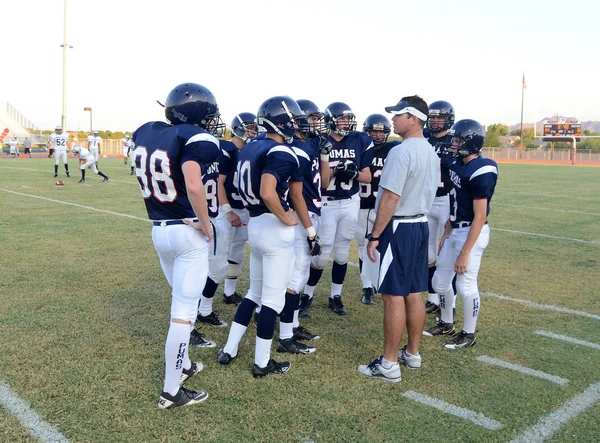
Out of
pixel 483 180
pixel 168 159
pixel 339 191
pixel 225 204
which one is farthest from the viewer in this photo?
pixel 339 191

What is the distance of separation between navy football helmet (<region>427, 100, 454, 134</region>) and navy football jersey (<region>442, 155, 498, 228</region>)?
117cm

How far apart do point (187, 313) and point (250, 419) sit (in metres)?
0.81

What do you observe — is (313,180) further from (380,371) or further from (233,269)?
(380,371)

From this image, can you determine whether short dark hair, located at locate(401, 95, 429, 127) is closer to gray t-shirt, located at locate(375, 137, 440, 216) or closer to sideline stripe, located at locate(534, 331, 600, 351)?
gray t-shirt, located at locate(375, 137, 440, 216)

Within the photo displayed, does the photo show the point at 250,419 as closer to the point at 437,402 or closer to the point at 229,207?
the point at 437,402

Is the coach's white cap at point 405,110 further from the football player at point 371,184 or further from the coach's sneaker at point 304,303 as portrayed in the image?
the coach's sneaker at point 304,303

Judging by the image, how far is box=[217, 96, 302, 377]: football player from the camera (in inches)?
151

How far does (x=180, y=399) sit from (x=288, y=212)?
1537 millimetres

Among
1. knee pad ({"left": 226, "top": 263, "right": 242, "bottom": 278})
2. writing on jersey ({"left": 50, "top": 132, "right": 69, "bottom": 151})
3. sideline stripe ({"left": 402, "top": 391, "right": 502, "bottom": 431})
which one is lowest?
sideline stripe ({"left": 402, "top": 391, "right": 502, "bottom": 431})

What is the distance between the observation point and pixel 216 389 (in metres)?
3.75

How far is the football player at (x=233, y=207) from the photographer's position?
538 centimetres

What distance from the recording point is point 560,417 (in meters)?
3.44

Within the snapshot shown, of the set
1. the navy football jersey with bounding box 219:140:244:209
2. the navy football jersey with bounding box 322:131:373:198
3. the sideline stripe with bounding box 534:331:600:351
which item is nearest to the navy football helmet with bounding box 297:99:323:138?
the navy football jersey with bounding box 322:131:373:198

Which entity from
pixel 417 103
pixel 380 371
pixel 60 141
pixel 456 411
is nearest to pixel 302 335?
pixel 380 371
